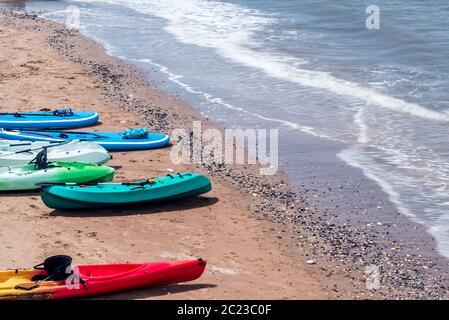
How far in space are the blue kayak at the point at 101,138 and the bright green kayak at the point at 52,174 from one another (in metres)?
1.58

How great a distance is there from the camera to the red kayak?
29.3 ft

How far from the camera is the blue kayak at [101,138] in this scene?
47.9ft

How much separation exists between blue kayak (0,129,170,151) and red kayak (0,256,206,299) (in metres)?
5.36

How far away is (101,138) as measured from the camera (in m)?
14.7

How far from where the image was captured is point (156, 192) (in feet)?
39.5

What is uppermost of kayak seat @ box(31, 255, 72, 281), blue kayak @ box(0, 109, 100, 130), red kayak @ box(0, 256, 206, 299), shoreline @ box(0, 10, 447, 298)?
blue kayak @ box(0, 109, 100, 130)

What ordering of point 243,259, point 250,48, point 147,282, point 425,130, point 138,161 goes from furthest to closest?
Result: point 250,48
point 425,130
point 138,161
point 243,259
point 147,282

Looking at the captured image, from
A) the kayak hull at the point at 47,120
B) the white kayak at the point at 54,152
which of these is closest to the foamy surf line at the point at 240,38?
the kayak hull at the point at 47,120

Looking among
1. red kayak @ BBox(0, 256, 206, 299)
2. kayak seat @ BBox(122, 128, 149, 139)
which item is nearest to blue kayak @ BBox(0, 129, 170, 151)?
kayak seat @ BBox(122, 128, 149, 139)

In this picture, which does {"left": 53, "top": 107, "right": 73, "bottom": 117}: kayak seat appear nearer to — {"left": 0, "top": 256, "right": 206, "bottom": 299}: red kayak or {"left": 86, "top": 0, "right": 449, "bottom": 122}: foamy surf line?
{"left": 86, "top": 0, "right": 449, "bottom": 122}: foamy surf line

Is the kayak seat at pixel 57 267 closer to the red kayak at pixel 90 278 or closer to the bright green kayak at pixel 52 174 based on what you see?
the red kayak at pixel 90 278

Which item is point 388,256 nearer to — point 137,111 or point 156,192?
point 156,192

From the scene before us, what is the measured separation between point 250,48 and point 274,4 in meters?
7.51
